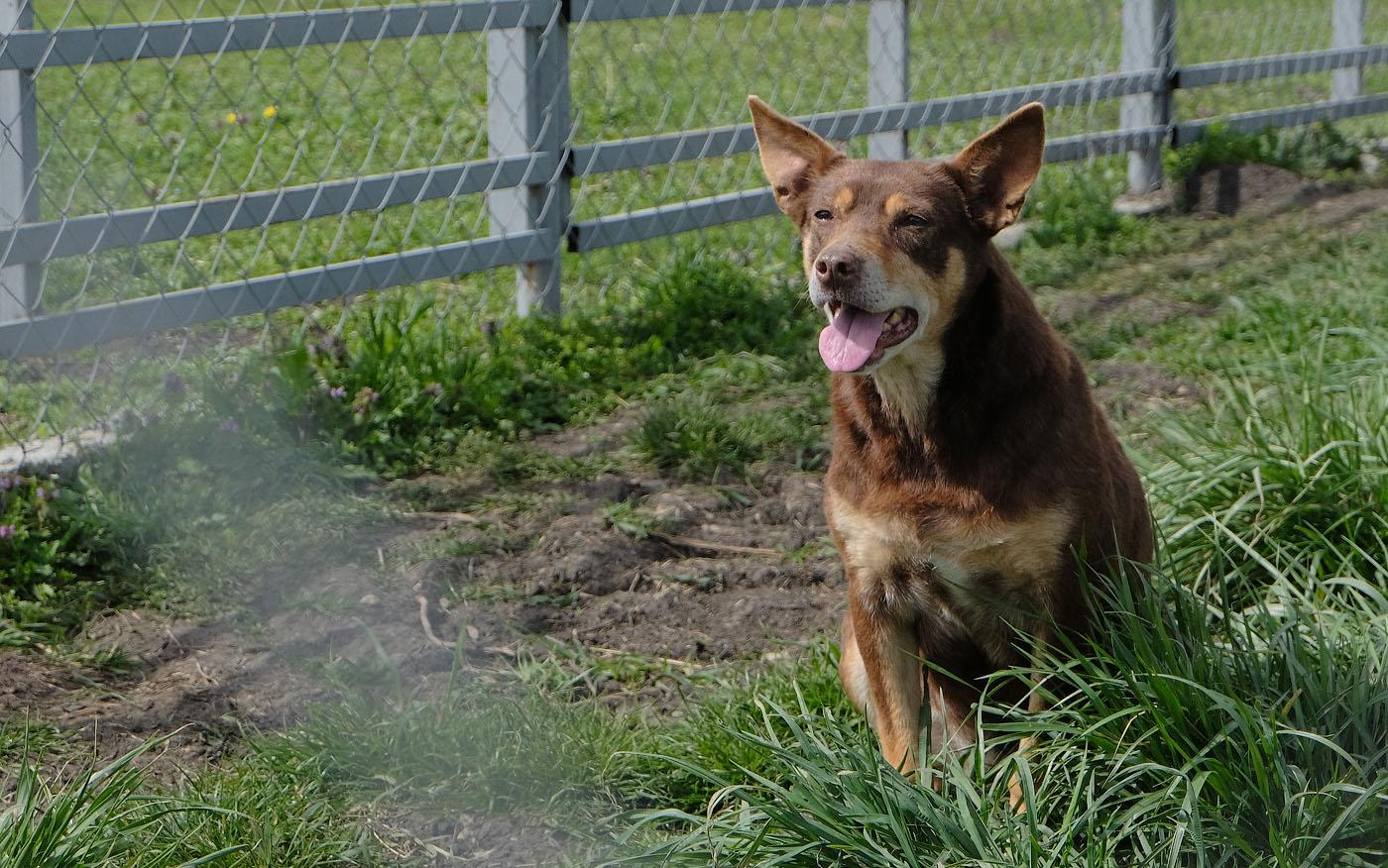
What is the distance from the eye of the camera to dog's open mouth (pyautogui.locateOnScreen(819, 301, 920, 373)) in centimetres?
304

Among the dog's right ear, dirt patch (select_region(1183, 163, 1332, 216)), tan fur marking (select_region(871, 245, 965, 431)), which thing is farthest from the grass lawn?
dirt patch (select_region(1183, 163, 1332, 216))

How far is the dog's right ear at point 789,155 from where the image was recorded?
11.3ft

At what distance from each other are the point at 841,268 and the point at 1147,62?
5.88 meters

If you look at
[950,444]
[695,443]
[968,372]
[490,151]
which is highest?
[968,372]

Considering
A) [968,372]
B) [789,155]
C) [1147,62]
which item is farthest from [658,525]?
[1147,62]

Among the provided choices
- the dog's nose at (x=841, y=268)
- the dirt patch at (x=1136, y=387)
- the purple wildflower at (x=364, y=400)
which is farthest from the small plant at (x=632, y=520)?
the dirt patch at (x=1136, y=387)

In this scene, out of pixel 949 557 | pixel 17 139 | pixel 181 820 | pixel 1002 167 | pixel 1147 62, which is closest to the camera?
pixel 181 820

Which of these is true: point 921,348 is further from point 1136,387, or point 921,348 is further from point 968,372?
point 1136,387

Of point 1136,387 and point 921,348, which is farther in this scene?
point 1136,387

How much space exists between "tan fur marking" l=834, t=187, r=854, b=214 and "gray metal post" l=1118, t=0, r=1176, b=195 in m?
5.36

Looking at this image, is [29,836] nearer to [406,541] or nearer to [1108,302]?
[406,541]

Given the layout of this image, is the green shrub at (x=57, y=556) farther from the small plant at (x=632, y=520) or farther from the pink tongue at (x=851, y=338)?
the pink tongue at (x=851, y=338)

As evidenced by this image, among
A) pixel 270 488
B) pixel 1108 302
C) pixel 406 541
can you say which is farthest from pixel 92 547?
pixel 1108 302

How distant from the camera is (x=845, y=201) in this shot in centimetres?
323
